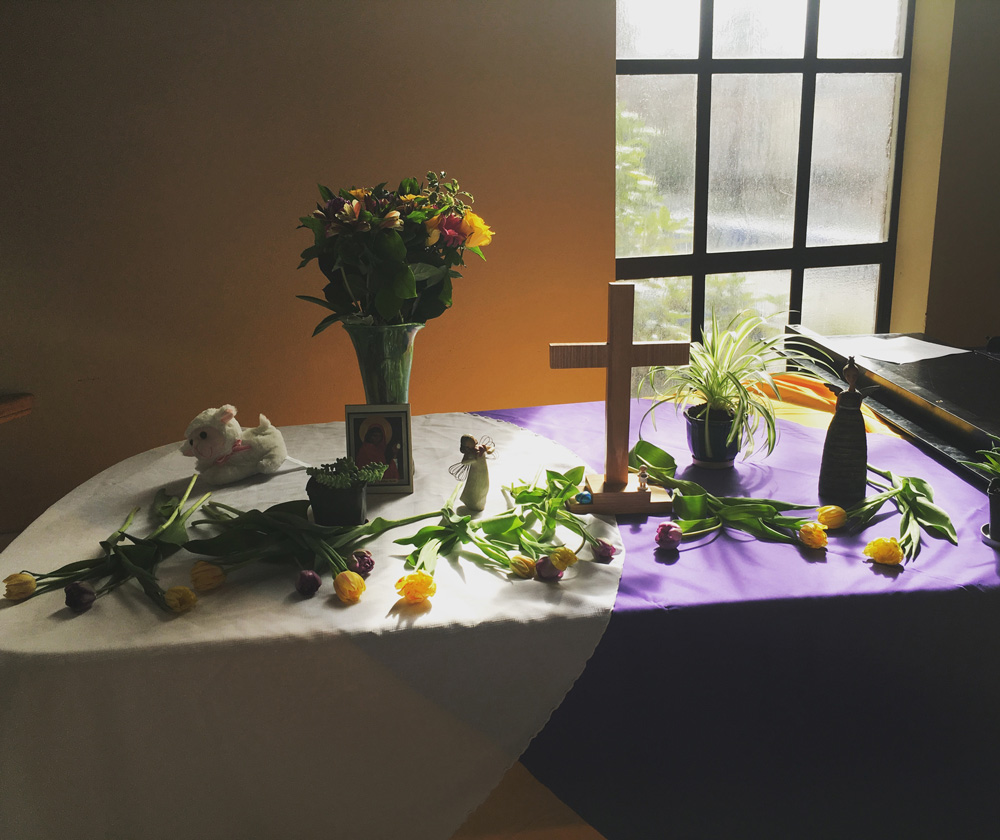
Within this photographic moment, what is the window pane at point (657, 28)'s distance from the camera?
309cm

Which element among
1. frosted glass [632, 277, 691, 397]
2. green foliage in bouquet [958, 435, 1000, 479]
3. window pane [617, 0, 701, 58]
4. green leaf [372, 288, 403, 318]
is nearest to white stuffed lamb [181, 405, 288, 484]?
green leaf [372, 288, 403, 318]

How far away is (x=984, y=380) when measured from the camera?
69.8 inches

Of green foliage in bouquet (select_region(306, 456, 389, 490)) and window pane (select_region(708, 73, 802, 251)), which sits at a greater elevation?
window pane (select_region(708, 73, 802, 251))

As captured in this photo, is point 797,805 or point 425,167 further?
point 425,167

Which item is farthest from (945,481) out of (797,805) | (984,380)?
(797,805)

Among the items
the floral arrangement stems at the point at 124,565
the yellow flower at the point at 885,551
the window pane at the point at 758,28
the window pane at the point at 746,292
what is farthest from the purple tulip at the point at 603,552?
the window pane at the point at 758,28

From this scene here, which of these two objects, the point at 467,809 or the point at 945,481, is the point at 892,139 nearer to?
the point at 945,481

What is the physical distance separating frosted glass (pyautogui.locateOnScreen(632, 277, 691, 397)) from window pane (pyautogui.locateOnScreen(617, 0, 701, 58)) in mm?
908

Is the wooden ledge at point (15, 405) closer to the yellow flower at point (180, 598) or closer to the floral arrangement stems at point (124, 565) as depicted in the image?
the floral arrangement stems at point (124, 565)

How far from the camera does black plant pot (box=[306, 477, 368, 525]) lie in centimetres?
121

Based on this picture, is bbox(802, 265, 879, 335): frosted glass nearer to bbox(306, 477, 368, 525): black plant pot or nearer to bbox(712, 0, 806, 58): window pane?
bbox(712, 0, 806, 58): window pane

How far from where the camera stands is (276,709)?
3.04 feet

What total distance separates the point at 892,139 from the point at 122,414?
337 cm

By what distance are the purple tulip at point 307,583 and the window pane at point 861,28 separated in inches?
128
